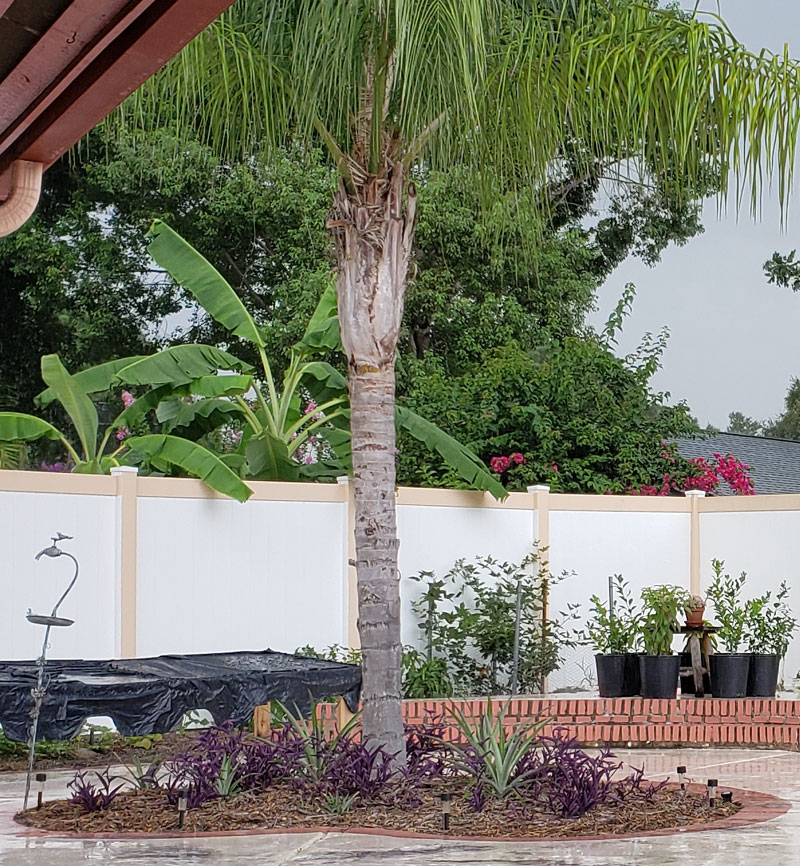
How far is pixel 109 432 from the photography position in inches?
519

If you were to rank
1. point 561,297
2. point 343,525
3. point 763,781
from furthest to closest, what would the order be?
point 561,297, point 343,525, point 763,781

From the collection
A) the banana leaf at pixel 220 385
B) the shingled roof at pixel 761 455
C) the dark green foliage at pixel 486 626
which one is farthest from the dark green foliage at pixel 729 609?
the shingled roof at pixel 761 455

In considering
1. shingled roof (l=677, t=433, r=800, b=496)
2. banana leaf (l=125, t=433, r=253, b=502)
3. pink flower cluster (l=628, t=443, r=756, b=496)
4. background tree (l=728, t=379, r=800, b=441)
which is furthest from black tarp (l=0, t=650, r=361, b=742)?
background tree (l=728, t=379, r=800, b=441)

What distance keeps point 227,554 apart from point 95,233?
16.1m

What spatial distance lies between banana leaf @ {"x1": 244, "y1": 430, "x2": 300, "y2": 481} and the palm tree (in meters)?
5.30

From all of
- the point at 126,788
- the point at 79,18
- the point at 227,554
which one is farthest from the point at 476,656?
the point at 79,18

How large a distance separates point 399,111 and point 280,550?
5157 millimetres

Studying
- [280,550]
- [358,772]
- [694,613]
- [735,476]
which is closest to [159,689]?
[358,772]

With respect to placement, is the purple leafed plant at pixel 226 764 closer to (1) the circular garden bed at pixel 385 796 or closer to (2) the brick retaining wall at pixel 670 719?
(1) the circular garden bed at pixel 385 796

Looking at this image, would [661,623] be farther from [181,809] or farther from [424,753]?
[181,809]

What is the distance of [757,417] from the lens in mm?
53344

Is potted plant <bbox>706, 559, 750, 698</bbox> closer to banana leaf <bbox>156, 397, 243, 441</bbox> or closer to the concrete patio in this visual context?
the concrete patio

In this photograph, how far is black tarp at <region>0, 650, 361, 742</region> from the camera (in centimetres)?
743

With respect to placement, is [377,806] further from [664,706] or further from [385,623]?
[664,706]
